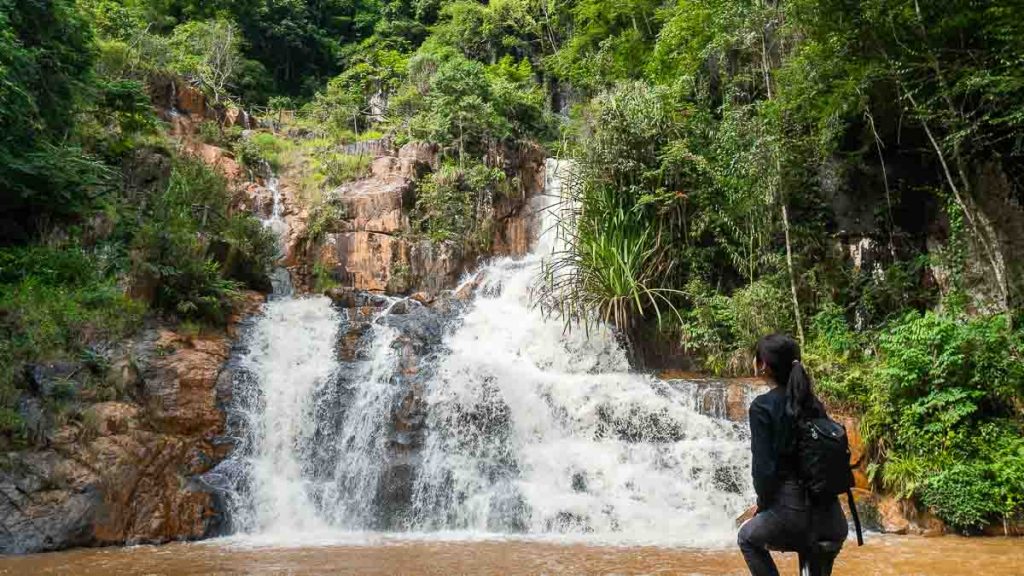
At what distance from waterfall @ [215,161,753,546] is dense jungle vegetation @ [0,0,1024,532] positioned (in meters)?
1.64

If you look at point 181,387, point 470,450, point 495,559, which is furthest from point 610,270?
point 181,387

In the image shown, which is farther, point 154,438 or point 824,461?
point 154,438

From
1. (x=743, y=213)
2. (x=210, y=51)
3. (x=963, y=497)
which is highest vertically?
(x=210, y=51)

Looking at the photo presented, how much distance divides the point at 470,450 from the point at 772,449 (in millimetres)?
5917

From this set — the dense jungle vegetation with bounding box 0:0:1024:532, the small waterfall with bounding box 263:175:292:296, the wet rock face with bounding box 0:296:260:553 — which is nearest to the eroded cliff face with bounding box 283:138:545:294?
the small waterfall with bounding box 263:175:292:296

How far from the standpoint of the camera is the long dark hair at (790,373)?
2.43 metres

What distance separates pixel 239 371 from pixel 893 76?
958 centimetres

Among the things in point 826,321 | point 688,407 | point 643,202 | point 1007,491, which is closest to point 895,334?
point 826,321

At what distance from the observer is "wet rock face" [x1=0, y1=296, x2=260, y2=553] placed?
20.6ft

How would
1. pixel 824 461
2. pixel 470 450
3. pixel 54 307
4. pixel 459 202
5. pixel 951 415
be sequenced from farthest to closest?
pixel 459 202 → pixel 54 307 → pixel 470 450 → pixel 951 415 → pixel 824 461

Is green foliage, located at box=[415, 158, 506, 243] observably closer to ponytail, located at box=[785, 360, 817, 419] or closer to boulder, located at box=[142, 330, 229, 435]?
boulder, located at box=[142, 330, 229, 435]

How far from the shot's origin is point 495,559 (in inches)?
208

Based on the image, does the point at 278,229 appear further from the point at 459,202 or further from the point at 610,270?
the point at 610,270

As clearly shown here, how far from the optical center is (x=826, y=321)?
9625mm
